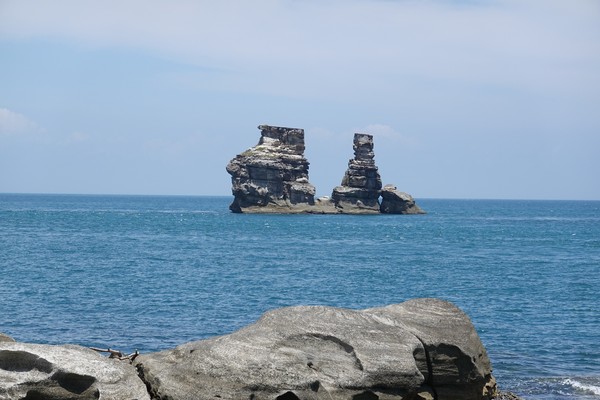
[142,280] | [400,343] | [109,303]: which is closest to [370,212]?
[142,280]

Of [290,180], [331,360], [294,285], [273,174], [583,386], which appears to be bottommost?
[583,386]

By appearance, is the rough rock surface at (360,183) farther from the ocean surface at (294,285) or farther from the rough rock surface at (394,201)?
the ocean surface at (294,285)

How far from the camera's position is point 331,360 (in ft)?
57.0

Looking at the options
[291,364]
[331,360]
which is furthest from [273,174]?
[291,364]

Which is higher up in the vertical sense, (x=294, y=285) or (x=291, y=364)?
(x=291, y=364)

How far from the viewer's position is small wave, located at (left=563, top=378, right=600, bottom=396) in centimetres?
2547

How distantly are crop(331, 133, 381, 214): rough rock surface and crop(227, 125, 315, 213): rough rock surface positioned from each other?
21.7 feet

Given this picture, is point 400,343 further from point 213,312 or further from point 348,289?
point 348,289

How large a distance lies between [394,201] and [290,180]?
27.3 meters

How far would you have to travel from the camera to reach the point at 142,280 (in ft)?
173

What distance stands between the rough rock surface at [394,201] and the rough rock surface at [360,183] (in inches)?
136

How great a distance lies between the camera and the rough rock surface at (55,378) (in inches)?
616

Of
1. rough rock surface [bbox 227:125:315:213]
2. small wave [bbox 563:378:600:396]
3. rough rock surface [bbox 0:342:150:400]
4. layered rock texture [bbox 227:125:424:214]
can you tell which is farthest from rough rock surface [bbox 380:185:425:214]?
rough rock surface [bbox 0:342:150:400]

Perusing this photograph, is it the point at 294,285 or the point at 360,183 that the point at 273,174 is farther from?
the point at 294,285
